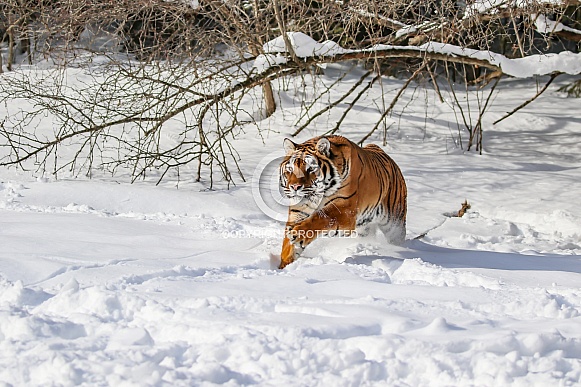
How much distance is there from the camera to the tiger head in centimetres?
412

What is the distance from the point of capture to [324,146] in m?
4.18

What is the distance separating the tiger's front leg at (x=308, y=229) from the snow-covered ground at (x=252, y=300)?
0.09 m

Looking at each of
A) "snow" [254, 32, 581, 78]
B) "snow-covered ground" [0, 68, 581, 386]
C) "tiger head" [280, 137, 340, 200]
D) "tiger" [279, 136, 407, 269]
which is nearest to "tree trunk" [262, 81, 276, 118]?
"snow" [254, 32, 581, 78]

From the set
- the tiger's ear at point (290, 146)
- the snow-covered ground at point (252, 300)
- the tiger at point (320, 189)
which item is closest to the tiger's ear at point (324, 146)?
the tiger at point (320, 189)

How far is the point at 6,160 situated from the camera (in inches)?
323

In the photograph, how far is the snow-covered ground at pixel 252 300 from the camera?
2414 mm

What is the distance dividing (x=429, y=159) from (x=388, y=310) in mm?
6516

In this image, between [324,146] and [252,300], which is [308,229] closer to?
[324,146]

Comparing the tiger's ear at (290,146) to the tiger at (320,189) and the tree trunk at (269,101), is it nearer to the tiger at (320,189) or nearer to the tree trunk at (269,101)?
the tiger at (320,189)

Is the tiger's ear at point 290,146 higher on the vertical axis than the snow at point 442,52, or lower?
lower

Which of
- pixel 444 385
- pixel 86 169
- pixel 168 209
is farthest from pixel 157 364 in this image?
pixel 86 169

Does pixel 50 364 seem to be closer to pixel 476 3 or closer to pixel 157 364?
pixel 157 364

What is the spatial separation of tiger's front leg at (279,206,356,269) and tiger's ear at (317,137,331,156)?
0.32m

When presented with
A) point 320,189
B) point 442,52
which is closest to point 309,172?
point 320,189
